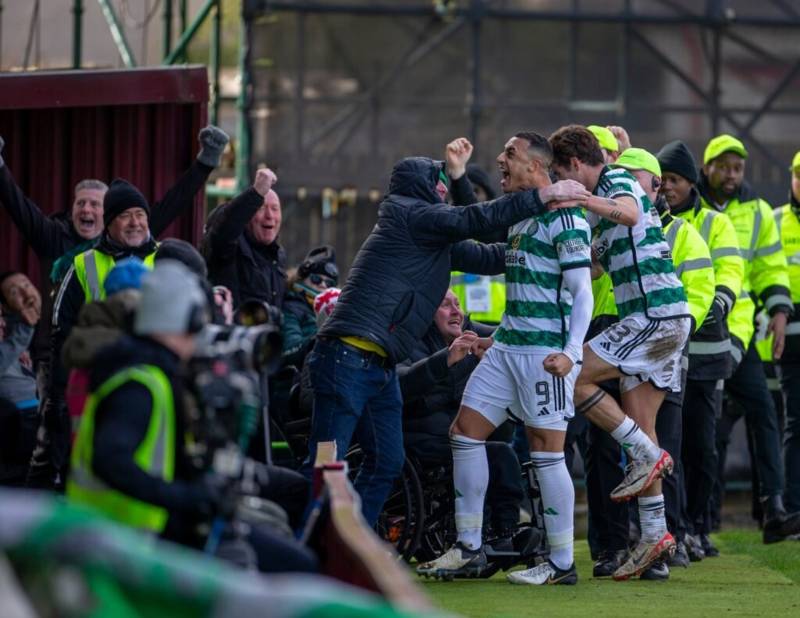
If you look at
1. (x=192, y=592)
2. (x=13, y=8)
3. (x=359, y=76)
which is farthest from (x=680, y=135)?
(x=192, y=592)

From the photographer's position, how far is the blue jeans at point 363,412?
916 cm

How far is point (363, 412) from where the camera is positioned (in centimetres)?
945

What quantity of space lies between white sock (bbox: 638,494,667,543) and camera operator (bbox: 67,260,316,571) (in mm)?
4054

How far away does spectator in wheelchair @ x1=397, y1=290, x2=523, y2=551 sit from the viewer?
10.1 m

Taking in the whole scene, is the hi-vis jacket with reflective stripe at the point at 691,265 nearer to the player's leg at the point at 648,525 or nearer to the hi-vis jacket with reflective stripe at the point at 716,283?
the hi-vis jacket with reflective stripe at the point at 716,283

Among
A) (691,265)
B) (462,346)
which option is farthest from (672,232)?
(462,346)

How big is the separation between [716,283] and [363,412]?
8.12 feet

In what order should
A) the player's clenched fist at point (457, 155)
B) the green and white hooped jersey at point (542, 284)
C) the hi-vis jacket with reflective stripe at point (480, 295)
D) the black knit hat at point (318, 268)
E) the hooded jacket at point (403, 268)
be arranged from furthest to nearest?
the black knit hat at point (318, 268) → the hi-vis jacket with reflective stripe at point (480, 295) → the player's clenched fist at point (457, 155) → the hooded jacket at point (403, 268) → the green and white hooped jersey at point (542, 284)

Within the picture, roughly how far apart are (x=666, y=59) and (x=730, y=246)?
8.03 meters

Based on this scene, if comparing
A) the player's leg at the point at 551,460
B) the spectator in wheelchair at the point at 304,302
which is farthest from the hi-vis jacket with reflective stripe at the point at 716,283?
the spectator in wheelchair at the point at 304,302

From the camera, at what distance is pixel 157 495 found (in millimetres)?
5617

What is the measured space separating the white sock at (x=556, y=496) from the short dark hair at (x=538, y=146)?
1344mm

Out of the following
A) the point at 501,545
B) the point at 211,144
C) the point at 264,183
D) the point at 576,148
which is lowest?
the point at 501,545

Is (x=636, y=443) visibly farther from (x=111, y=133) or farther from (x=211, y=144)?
(x=111, y=133)
